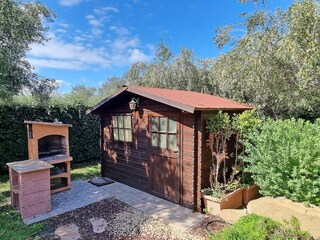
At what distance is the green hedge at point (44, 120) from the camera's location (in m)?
8.21

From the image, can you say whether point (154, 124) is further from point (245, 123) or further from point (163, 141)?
point (245, 123)

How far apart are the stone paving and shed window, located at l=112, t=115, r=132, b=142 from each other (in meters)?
1.55

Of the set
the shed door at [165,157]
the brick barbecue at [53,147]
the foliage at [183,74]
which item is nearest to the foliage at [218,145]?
the shed door at [165,157]

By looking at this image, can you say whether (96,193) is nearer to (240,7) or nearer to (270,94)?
(270,94)

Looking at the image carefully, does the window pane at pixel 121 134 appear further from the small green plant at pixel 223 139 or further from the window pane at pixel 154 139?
the small green plant at pixel 223 139

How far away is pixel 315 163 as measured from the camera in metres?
4.40

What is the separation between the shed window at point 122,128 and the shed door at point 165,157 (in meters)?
1.03

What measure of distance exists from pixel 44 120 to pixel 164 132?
5784 mm

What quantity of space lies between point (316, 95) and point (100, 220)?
7.19 metres

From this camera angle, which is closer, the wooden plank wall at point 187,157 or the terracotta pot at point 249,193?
the wooden plank wall at point 187,157

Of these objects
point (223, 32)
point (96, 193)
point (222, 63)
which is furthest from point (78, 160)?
point (223, 32)

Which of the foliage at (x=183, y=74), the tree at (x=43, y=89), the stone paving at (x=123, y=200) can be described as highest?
the foliage at (x=183, y=74)

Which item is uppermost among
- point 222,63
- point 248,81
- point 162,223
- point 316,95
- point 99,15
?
point 99,15

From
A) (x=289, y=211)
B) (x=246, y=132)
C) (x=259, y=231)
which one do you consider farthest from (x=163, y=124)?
(x=259, y=231)
